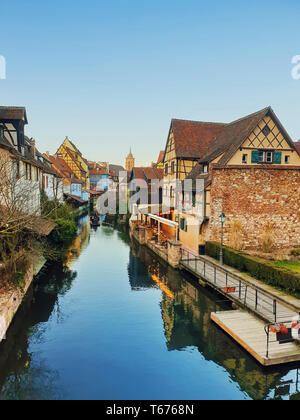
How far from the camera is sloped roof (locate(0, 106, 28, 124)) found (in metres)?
21.2

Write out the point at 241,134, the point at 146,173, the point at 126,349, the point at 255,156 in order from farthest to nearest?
the point at 146,173 < the point at 241,134 < the point at 255,156 < the point at 126,349

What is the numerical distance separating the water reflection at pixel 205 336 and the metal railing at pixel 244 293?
826mm

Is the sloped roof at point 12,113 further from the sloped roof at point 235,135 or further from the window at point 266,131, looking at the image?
the window at point 266,131

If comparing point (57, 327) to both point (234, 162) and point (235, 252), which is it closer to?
point (235, 252)

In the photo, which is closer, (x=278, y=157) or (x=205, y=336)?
(x=205, y=336)

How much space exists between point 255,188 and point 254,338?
1387 cm

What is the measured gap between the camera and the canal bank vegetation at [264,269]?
13.9 m

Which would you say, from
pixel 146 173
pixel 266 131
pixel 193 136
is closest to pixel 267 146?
pixel 266 131

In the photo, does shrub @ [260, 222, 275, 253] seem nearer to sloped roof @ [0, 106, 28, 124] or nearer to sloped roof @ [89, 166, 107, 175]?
sloped roof @ [0, 106, 28, 124]

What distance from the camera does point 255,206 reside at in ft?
74.5

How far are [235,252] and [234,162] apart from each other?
703 cm

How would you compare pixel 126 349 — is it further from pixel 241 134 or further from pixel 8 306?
pixel 241 134

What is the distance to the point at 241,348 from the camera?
35.7 ft
